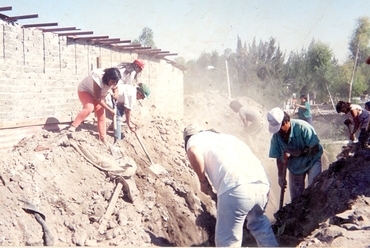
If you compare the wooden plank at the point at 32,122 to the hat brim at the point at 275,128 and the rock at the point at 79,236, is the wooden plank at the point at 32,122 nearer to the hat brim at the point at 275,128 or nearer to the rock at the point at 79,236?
the rock at the point at 79,236

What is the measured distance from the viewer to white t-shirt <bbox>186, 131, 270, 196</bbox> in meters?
3.11

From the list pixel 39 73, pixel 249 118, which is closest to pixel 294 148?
pixel 39 73

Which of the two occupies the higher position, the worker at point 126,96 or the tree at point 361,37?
the tree at point 361,37

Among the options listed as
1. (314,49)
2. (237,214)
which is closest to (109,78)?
(237,214)

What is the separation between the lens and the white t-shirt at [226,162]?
122 inches

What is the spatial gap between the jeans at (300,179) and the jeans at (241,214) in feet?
5.56

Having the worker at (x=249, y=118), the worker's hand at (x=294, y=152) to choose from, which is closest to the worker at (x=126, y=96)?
the worker's hand at (x=294, y=152)

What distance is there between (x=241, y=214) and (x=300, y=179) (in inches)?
80.8

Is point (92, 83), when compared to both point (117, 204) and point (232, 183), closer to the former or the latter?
point (117, 204)

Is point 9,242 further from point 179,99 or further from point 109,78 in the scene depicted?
point 179,99

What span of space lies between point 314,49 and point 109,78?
62.2 feet

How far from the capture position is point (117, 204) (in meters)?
4.98

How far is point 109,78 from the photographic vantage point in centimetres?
568

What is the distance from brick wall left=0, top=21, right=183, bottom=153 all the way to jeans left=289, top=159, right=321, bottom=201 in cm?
357
